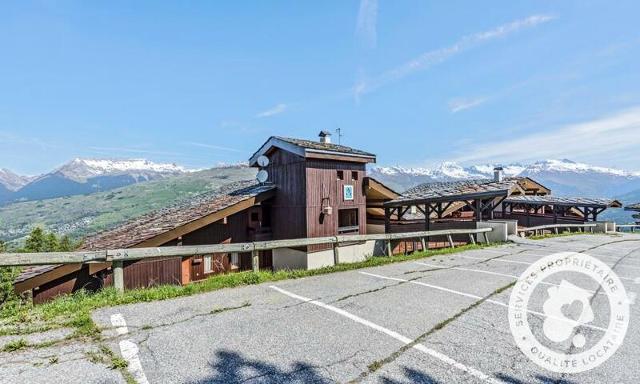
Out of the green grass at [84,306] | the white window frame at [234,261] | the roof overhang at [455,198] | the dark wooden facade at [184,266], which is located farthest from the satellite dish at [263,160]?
the green grass at [84,306]

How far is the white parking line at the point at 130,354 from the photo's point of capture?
3336mm

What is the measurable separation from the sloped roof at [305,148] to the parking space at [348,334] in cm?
918

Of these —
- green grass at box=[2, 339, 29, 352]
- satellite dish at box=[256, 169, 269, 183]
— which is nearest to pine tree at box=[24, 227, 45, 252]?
satellite dish at box=[256, 169, 269, 183]

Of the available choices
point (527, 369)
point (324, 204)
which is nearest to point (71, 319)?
point (527, 369)

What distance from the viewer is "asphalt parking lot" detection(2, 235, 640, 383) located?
3.49 m

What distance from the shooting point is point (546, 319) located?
5.15 metres

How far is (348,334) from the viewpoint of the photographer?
4488 millimetres

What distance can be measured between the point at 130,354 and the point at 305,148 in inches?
485

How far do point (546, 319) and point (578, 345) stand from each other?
35.4 inches

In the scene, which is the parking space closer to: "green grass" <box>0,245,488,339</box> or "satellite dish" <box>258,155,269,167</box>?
"green grass" <box>0,245,488,339</box>

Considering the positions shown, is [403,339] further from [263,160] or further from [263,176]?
[263,176]

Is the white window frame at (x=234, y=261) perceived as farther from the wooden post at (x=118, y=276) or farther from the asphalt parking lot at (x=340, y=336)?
the wooden post at (x=118, y=276)

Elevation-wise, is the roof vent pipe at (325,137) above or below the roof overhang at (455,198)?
above

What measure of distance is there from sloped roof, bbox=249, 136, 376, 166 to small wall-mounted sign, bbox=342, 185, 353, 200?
5.48ft
